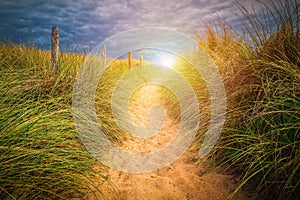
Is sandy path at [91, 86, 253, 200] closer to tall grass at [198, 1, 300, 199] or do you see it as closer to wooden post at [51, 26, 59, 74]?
tall grass at [198, 1, 300, 199]

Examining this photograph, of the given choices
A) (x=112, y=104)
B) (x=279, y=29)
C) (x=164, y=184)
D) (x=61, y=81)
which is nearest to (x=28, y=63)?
(x=61, y=81)

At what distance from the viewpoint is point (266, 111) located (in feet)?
6.58

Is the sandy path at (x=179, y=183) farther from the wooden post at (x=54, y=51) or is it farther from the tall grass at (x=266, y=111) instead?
the wooden post at (x=54, y=51)

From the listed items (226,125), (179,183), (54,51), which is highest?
(54,51)

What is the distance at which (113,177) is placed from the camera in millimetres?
2289

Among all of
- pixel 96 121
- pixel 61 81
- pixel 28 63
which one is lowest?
pixel 96 121

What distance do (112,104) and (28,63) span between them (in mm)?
1989

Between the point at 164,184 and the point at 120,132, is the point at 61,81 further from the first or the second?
the point at 164,184

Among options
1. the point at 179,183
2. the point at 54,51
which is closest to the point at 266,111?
the point at 179,183

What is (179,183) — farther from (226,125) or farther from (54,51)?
(54,51)

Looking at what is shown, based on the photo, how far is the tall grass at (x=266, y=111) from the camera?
1.67 meters

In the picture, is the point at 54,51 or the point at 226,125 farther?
the point at 54,51

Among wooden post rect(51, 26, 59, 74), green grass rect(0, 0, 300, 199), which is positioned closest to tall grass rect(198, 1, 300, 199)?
green grass rect(0, 0, 300, 199)

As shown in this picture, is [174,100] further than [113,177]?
Yes
